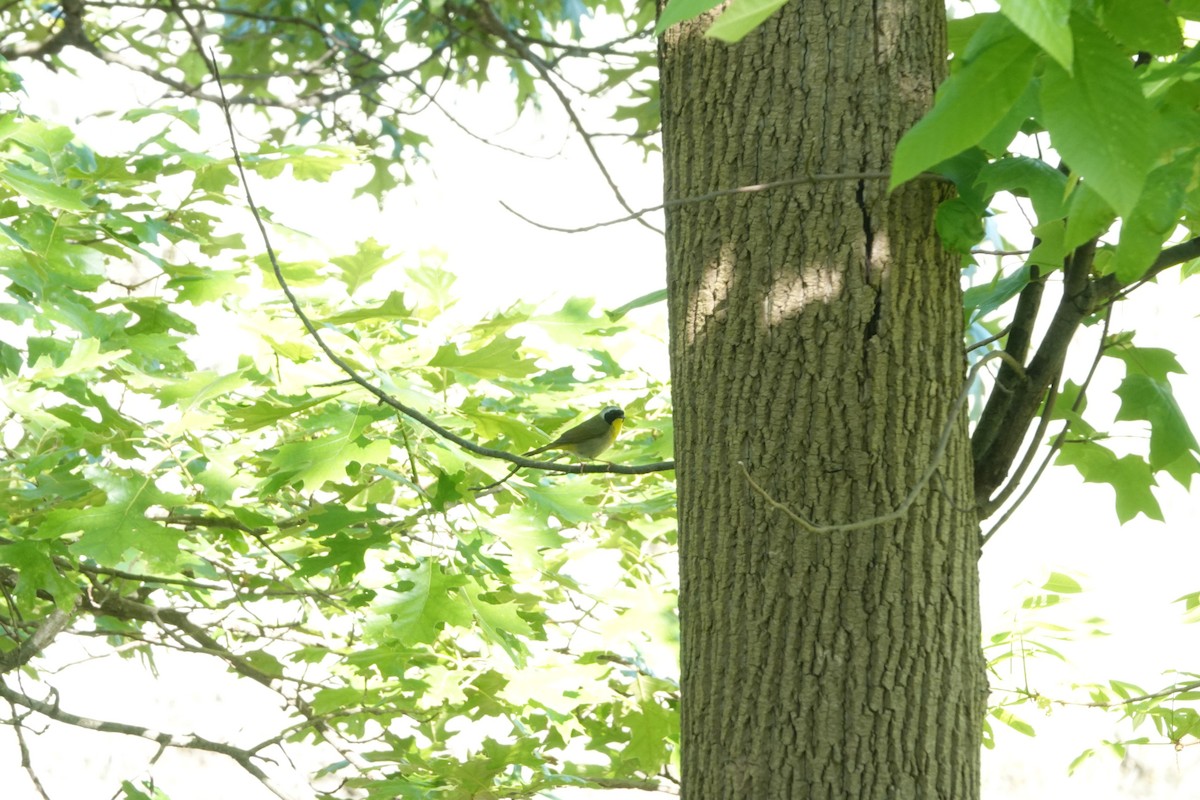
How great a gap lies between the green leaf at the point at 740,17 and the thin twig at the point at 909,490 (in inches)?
26.9

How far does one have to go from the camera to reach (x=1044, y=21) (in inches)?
21.2

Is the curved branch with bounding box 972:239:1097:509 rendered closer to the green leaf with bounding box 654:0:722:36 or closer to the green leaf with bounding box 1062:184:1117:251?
the green leaf with bounding box 1062:184:1117:251

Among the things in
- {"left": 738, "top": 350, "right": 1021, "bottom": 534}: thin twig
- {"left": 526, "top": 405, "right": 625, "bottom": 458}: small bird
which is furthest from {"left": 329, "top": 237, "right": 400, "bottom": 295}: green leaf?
{"left": 738, "top": 350, "right": 1021, "bottom": 534}: thin twig

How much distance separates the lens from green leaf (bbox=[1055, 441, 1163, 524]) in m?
1.74

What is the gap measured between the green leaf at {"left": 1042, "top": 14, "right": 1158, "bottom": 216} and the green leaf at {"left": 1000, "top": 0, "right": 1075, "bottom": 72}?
115 mm

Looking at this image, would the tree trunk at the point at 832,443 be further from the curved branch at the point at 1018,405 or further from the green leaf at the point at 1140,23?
the green leaf at the point at 1140,23

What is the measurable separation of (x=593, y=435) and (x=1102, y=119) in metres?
2.02

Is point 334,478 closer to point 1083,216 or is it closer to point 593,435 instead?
point 593,435

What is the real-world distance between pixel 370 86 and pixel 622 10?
1621 millimetres

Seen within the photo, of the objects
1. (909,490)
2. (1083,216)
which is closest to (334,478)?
(909,490)

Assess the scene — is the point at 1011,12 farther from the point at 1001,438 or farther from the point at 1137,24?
the point at 1001,438

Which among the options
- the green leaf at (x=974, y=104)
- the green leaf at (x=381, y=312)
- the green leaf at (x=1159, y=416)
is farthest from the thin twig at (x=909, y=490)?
the green leaf at (x=381, y=312)

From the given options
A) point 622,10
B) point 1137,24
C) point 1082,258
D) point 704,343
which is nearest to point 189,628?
point 704,343

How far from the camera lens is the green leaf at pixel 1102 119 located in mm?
635
